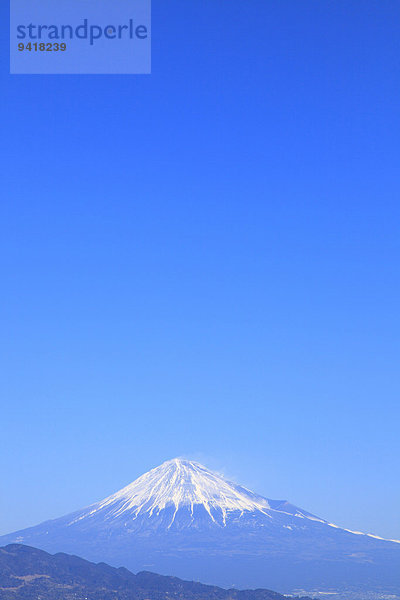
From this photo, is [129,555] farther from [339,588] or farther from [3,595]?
[3,595]

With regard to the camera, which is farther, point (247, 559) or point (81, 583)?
point (247, 559)

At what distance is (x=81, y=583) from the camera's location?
9825 centimetres

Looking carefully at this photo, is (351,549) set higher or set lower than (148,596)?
lower

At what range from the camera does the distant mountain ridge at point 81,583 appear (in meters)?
92.6

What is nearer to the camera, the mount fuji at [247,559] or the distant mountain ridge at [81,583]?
the distant mountain ridge at [81,583]

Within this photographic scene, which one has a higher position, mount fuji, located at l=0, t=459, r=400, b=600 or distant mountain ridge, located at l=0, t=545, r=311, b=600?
distant mountain ridge, located at l=0, t=545, r=311, b=600

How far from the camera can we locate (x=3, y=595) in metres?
86.9

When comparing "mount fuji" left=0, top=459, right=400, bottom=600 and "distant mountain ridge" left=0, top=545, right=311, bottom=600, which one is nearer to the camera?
"distant mountain ridge" left=0, top=545, right=311, bottom=600

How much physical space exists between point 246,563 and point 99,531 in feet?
135

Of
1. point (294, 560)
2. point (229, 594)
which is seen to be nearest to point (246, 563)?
point (294, 560)

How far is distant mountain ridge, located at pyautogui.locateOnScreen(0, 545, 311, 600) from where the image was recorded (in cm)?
9256

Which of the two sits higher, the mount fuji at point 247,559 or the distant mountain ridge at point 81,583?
the distant mountain ridge at point 81,583

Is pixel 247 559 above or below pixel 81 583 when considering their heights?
below

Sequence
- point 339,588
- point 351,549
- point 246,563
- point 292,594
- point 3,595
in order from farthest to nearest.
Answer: point 351,549 → point 246,563 → point 339,588 → point 292,594 → point 3,595
